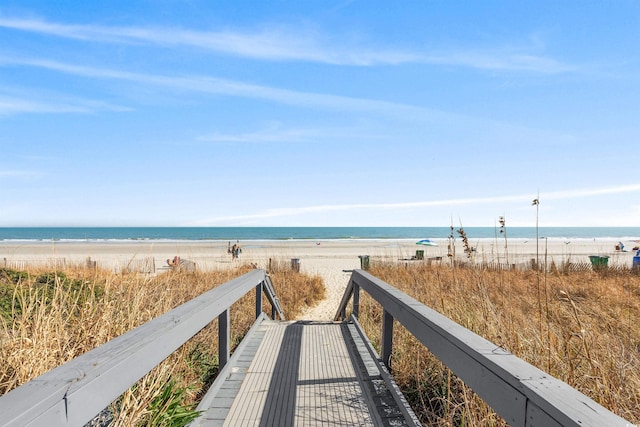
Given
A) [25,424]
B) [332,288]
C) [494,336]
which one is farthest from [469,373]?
[332,288]

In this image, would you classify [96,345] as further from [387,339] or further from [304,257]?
[304,257]

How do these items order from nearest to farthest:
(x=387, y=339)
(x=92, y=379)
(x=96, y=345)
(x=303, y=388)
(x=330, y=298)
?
(x=92, y=379)
(x=96, y=345)
(x=303, y=388)
(x=387, y=339)
(x=330, y=298)

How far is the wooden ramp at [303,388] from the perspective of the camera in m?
2.65

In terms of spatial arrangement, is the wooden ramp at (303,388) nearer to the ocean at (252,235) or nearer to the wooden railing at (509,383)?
the wooden railing at (509,383)

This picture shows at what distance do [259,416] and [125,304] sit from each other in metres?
1.52

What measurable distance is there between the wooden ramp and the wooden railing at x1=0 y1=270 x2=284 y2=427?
0.86 m

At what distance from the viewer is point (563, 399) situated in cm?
107

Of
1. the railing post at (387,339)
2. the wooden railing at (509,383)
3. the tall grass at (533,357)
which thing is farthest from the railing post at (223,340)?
the wooden railing at (509,383)

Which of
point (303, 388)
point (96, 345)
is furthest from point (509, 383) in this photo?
point (96, 345)

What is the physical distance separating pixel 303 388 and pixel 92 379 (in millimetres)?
2200

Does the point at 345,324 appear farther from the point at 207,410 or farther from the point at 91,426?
the point at 91,426

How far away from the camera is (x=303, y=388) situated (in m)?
3.19

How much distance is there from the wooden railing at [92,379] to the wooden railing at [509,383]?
1282 millimetres

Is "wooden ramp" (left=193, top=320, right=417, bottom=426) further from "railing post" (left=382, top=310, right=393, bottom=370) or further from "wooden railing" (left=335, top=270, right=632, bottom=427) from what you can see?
"wooden railing" (left=335, top=270, right=632, bottom=427)
